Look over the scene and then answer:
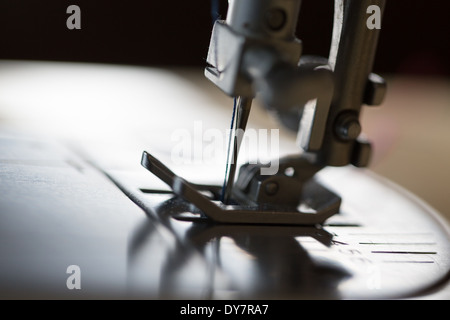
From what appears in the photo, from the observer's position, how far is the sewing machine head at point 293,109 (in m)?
0.85

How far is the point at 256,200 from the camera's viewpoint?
105cm

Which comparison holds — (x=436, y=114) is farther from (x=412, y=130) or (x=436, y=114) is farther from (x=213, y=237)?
(x=213, y=237)

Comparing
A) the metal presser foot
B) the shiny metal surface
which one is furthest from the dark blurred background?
the metal presser foot

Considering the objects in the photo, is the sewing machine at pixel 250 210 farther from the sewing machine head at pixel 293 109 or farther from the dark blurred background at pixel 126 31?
the dark blurred background at pixel 126 31

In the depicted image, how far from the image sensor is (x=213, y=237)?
0.92 meters

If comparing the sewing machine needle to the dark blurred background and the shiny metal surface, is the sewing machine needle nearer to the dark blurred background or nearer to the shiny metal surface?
the shiny metal surface

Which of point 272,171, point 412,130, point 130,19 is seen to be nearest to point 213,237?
point 272,171

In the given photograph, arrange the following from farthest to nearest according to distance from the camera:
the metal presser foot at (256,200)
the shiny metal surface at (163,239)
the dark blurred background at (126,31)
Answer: the dark blurred background at (126,31), the metal presser foot at (256,200), the shiny metal surface at (163,239)

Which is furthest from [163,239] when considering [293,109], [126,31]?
[126,31]

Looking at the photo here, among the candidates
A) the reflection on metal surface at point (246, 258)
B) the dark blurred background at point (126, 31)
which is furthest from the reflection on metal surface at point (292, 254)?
the dark blurred background at point (126, 31)

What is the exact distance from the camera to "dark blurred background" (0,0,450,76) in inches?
105

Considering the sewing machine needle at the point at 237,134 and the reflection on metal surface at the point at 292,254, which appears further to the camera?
the sewing machine needle at the point at 237,134

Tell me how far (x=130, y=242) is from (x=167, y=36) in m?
2.02

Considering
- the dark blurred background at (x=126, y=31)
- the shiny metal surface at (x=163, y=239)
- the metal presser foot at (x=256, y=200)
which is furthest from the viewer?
the dark blurred background at (x=126, y=31)
